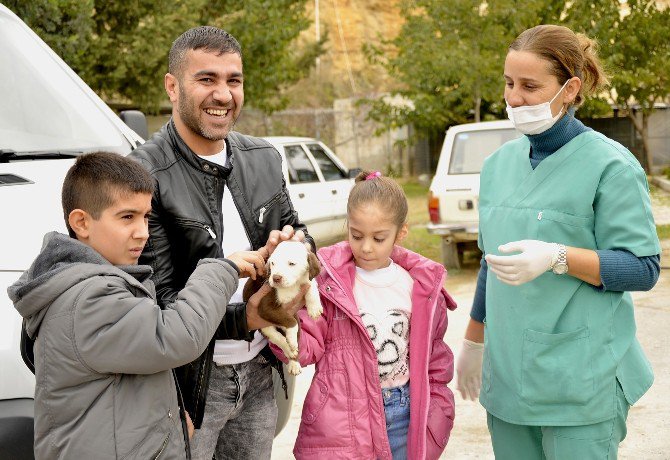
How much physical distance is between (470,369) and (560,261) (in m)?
0.87

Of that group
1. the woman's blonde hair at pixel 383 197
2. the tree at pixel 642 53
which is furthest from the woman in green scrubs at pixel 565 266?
the tree at pixel 642 53

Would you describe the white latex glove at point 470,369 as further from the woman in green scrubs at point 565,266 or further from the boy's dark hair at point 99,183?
the boy's dark hair at point 99,183

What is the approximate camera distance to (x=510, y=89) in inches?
118

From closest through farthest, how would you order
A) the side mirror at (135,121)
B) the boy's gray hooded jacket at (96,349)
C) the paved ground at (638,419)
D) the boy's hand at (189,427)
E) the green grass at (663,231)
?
the boy's gray hooded jacket at (96,349) < the boy's hand at (189,427) < the side mirror at (135,121) < the paved ground at (638,419) < the green grass at (663,231)

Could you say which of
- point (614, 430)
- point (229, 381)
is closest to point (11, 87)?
point (229, 381)

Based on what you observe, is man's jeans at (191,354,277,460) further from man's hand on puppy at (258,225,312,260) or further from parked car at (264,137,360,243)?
parked car at (264,137,360,243)

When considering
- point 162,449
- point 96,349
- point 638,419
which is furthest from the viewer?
point 638,419

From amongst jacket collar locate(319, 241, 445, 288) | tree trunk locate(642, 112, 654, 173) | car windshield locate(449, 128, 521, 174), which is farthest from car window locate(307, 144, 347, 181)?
tree trunk locate(642, 112, 654, 173)

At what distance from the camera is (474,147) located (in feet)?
35.9

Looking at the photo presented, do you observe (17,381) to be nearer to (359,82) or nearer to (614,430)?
(614,430)

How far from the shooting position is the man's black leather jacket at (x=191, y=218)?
8.96 feet

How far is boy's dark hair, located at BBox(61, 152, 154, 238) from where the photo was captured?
2434 mm

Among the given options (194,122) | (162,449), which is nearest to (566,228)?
(194,122)

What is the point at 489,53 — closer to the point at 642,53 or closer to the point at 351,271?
the point at 642,53
